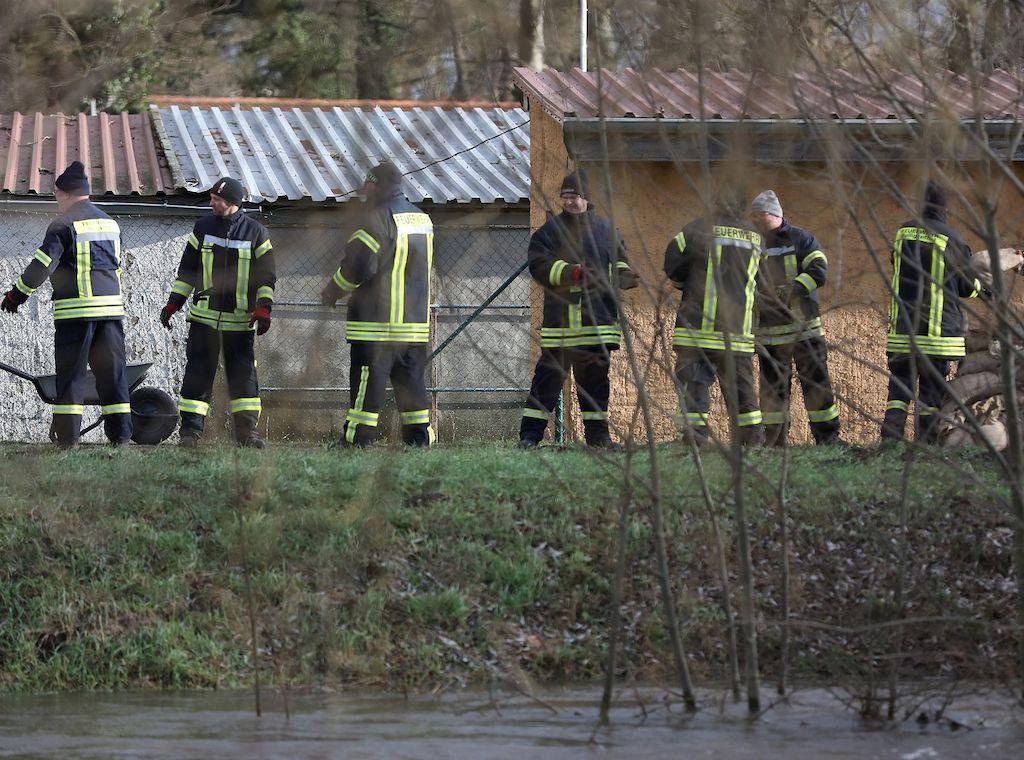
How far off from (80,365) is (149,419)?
162 centimetres

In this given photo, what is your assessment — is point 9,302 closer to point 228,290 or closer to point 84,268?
point 84,268

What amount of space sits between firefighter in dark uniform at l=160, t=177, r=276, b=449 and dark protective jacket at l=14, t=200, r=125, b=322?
473 millimetres

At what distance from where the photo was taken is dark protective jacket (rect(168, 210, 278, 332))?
10531 millimetres

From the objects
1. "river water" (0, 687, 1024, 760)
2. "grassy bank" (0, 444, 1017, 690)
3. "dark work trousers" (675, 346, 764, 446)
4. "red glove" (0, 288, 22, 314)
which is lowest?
"river water" (0, 687, 1024, 760)

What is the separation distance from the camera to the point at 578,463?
8.95 metres

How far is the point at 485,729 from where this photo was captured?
19.7 feet

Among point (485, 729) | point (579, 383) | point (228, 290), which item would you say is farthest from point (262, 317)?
point (485, 729)

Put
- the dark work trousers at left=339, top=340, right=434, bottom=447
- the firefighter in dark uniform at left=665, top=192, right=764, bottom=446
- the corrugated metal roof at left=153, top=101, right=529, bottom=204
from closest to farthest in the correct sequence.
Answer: the firefighter in dark uniform at left=665, top=192, right=764, bottom=446 < the dark work trousers at left=339, top=340, right=434, bottom=447 < the corrugated metal roof at left=153, top=101, right=529, bottom=204

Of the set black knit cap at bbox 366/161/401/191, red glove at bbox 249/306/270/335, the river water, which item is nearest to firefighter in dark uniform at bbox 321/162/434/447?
red glove at bbox 249/306/270/335

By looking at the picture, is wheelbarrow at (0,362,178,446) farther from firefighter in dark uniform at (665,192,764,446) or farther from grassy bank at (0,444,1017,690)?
firefighter in dark uniform at (665,192,764,446)

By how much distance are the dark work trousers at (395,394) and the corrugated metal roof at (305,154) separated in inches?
122

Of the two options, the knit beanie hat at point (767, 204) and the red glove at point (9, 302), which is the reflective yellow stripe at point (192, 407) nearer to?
the red glove at point (9, 302)

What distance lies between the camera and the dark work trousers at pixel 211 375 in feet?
34.7

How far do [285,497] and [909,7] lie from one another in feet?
14.3
